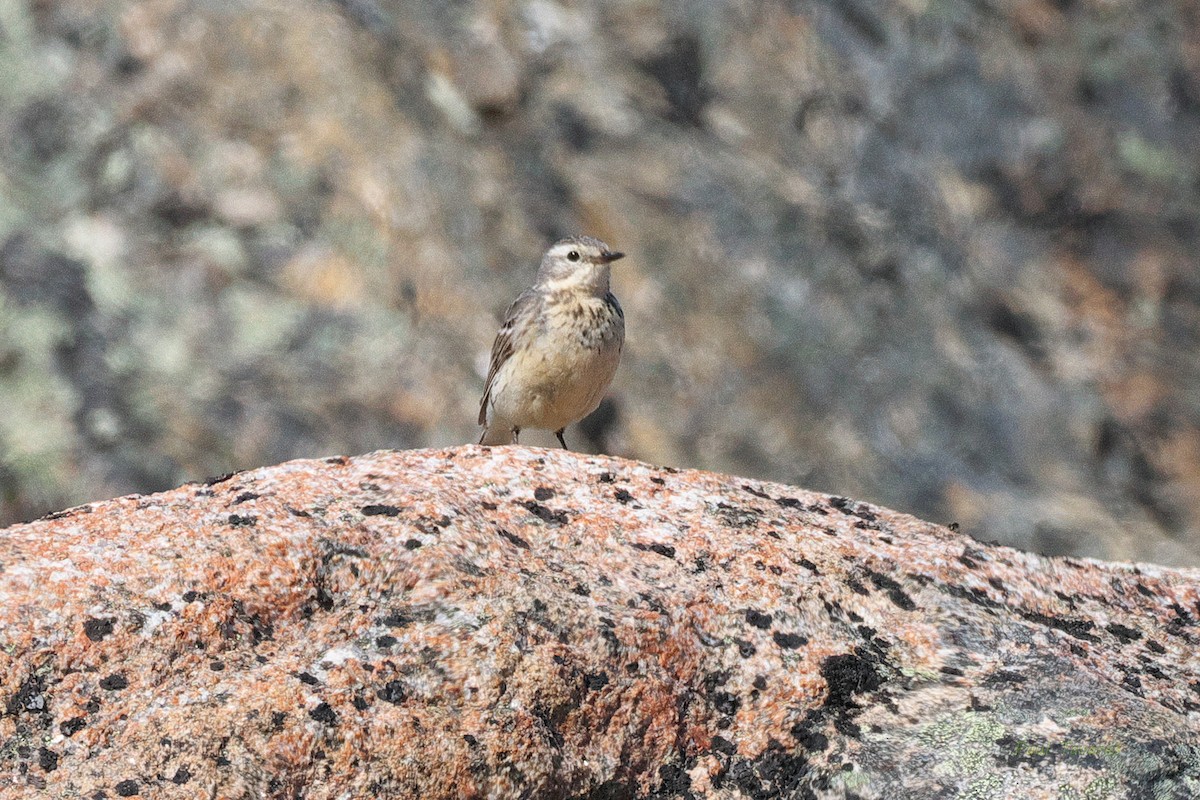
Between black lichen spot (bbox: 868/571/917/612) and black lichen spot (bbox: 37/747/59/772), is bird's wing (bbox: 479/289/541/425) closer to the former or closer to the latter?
black lichen spot (bbox: 868/571/917/612)

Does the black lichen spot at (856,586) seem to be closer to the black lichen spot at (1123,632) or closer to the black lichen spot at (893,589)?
the black lichen spot at (893,589)

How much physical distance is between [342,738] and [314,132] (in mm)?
8324

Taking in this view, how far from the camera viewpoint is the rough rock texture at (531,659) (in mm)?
4191

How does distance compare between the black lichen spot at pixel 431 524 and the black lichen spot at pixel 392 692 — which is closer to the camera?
the black lichen spot at pixel 392 692

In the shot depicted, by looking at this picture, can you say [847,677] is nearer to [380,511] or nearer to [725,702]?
[725,702]

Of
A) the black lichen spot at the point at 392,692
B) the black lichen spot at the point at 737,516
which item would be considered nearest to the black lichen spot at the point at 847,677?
the black lichen spot at the point at 737,516

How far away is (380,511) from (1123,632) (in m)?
2.84

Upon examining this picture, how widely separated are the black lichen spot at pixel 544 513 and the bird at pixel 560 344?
3.66 metres

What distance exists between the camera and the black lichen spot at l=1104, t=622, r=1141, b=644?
17.7 feet

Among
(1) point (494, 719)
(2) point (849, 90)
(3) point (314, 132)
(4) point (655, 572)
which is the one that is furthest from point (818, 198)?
(1) point (494, 719)

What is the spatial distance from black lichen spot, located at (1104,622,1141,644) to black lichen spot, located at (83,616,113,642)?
142 inches

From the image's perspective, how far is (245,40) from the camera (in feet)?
39.5

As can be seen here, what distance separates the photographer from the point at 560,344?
30.2 ft

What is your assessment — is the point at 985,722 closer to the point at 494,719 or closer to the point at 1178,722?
the point at 1178,722
